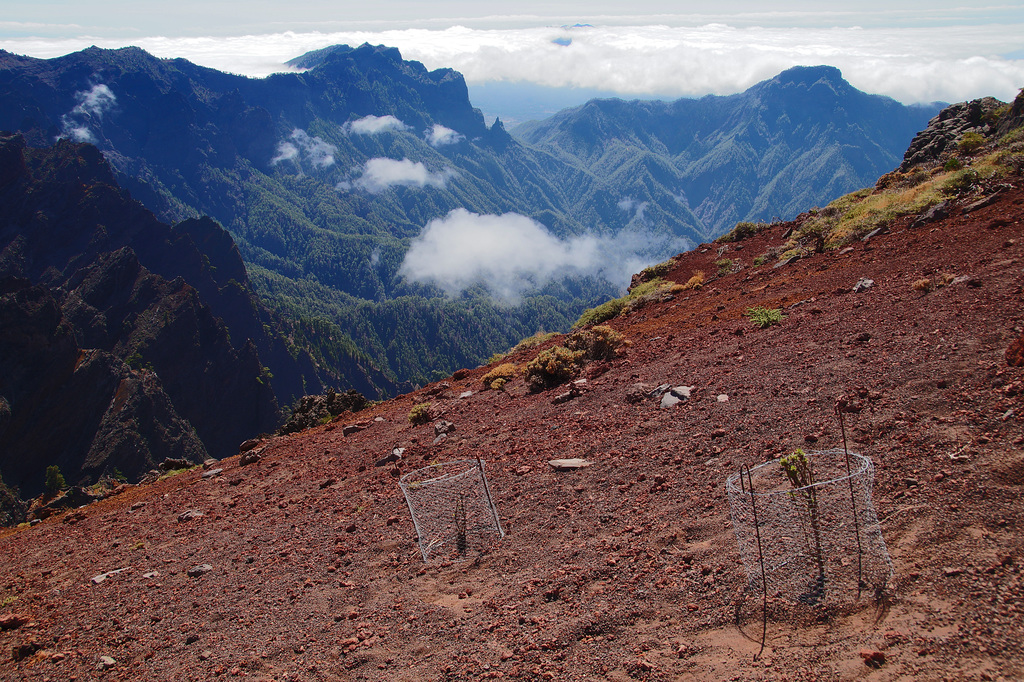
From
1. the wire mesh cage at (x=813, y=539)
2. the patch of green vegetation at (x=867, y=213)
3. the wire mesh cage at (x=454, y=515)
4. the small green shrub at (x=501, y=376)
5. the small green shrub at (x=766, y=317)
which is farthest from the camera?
the patch of green vegetation at (x=867, y=213)

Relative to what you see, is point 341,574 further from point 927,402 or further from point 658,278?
point 658,278

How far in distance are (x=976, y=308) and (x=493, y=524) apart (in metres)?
8.67

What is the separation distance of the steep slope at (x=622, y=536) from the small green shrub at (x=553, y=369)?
0.53 m

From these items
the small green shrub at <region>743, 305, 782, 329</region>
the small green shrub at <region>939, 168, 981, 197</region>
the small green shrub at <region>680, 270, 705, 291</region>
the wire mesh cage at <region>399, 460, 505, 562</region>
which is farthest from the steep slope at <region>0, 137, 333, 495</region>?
the small green shrub at <region>939, 168, 981, 197</region>

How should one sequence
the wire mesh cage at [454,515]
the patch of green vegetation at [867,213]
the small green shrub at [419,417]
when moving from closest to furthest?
the wire mesh cage at [454,515]
the small green shrub at [419,417]
the patch of green vegetation at [867,213]

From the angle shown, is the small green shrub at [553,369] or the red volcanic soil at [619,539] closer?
the red volcanic soil at [619,539]

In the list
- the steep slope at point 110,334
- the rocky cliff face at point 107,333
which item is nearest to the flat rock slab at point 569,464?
the rocky cliff face at point 107,333

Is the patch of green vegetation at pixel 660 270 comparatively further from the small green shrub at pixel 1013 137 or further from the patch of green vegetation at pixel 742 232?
the small green shrub at pixel 1013 137

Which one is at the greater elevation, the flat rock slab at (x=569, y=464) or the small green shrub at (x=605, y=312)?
the flat rock slab at (x=569, y=464)

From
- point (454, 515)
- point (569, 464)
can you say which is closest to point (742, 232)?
point (569, 464)

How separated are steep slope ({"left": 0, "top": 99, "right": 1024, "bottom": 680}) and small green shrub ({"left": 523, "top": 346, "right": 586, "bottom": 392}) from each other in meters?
0.53

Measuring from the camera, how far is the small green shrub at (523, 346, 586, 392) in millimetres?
13517

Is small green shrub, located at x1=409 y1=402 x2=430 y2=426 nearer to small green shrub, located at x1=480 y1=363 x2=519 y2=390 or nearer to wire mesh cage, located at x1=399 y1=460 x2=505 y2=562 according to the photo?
small green shrub, located at x1=480 y1=363 x2=519 y2=390

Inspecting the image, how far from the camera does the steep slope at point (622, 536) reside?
5.03 m
